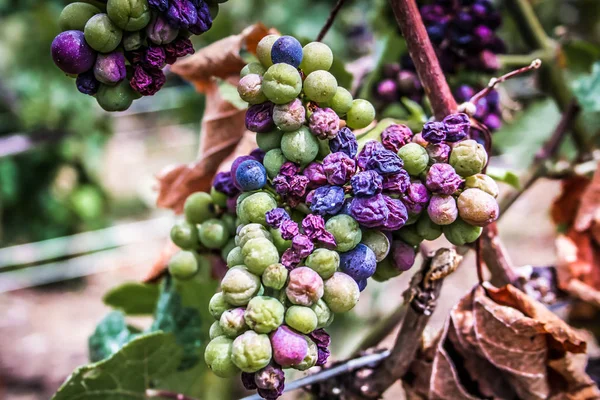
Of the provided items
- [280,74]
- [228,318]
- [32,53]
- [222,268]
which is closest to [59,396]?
[222,268]

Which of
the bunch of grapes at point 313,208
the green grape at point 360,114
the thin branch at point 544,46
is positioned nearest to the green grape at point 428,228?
the bunch of grapes at point 313,208

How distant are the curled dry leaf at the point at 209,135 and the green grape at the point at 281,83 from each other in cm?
33

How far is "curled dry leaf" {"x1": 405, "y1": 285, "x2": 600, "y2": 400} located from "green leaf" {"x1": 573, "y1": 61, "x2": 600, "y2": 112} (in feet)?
1.24

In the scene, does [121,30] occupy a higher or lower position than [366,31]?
higher

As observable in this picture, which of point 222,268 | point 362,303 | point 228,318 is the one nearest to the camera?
point 228,318

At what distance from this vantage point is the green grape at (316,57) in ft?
1.66

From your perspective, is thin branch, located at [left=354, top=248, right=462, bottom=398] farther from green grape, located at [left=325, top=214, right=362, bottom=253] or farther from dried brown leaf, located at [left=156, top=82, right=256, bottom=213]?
dried brown leaf, located at [left=156, top=82, right=256, bottom=213]

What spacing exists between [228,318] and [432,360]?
1.17ft

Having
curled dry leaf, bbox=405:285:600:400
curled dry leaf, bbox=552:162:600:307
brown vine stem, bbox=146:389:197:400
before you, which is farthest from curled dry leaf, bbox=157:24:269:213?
curled dry leaf, bbox=552:162:600:307

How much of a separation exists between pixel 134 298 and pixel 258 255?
1.95 feet

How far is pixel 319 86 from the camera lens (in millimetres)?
492

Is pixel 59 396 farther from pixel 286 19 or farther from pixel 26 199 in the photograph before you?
pixel 26 199

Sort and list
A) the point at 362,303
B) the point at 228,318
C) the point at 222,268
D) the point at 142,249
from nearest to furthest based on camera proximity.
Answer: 1. the point at 228,318
2. the point at 222,268
3. the point at 362,303
4. the point at 142,249

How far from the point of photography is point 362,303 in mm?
3139
